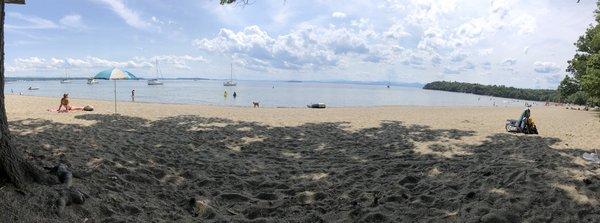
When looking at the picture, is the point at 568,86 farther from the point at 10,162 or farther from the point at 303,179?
the point at 10,162

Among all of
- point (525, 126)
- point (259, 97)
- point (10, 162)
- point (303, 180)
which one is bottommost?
point (259, 97)

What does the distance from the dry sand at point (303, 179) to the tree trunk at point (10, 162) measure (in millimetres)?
191

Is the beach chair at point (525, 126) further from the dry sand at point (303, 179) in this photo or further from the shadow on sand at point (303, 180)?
the dry sand at point (303, 179)

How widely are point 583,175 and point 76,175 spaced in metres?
6.95

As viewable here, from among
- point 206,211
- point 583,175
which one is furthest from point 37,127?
point 583,175

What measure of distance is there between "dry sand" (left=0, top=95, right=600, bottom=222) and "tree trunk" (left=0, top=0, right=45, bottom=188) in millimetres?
191

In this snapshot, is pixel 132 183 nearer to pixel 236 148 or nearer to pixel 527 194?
pixel 236 148

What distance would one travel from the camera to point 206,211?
5.00 metres

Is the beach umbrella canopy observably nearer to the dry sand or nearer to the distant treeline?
the dry sand

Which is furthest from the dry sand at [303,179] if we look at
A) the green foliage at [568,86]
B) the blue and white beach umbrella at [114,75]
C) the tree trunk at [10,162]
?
the green foliage at [568,86]

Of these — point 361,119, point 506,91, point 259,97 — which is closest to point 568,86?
point 361,119

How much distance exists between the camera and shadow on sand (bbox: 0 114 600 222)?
4.62 metres

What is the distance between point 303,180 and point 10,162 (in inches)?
162

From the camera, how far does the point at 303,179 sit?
22.7 feet
